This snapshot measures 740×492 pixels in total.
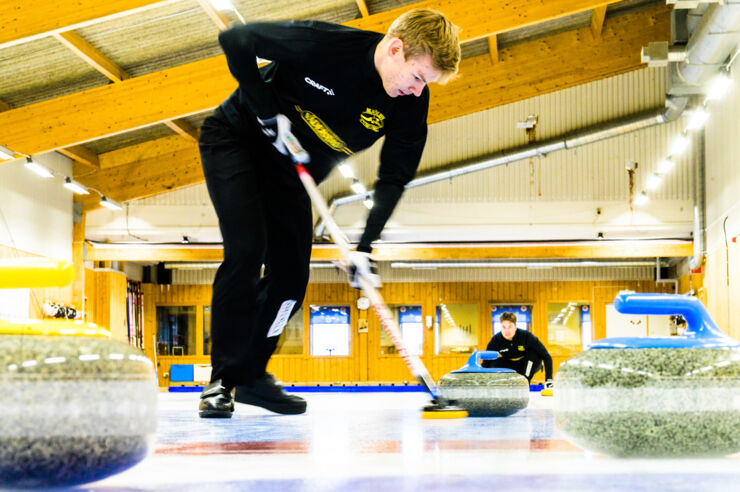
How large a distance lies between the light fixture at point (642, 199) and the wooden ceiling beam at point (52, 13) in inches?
386

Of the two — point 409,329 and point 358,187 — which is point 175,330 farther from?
point 358,187

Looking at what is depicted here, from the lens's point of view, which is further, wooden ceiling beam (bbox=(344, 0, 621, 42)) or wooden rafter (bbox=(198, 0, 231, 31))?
wooden ceiling beam (bbox=(344, 0, 621, 42))

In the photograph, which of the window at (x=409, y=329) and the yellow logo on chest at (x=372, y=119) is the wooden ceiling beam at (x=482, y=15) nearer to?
the yellow logo on chest at (x=372, y=119)

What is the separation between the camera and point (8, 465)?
0.82 metres

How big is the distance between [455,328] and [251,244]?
1605 cm

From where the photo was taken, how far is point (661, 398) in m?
1.04

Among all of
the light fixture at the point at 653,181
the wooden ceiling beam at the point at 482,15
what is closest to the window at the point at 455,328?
the light fixture at the point at 653,181

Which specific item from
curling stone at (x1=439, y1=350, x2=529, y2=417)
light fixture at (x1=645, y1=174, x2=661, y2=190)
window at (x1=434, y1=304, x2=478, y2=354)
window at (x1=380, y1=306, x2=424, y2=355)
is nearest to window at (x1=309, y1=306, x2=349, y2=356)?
window at (x1=380, y1=306, x2=424, y2=355)

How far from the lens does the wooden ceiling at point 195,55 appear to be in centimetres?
801

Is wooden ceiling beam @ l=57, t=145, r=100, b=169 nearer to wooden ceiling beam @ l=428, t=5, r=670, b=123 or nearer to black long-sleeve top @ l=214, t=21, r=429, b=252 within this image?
wooden ceiling beam @ l=428, t=5, r=670, b=123

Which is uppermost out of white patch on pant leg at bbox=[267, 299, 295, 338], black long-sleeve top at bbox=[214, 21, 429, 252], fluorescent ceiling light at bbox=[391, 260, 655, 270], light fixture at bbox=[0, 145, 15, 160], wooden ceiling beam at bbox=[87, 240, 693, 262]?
light fixture at bbox=[0, 145, 15, 160]

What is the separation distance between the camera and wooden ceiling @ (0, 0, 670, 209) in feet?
26.3

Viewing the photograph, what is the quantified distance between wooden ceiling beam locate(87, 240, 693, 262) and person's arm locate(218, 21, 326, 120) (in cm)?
1190

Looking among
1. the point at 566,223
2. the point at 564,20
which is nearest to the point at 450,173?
the point at 566,223
